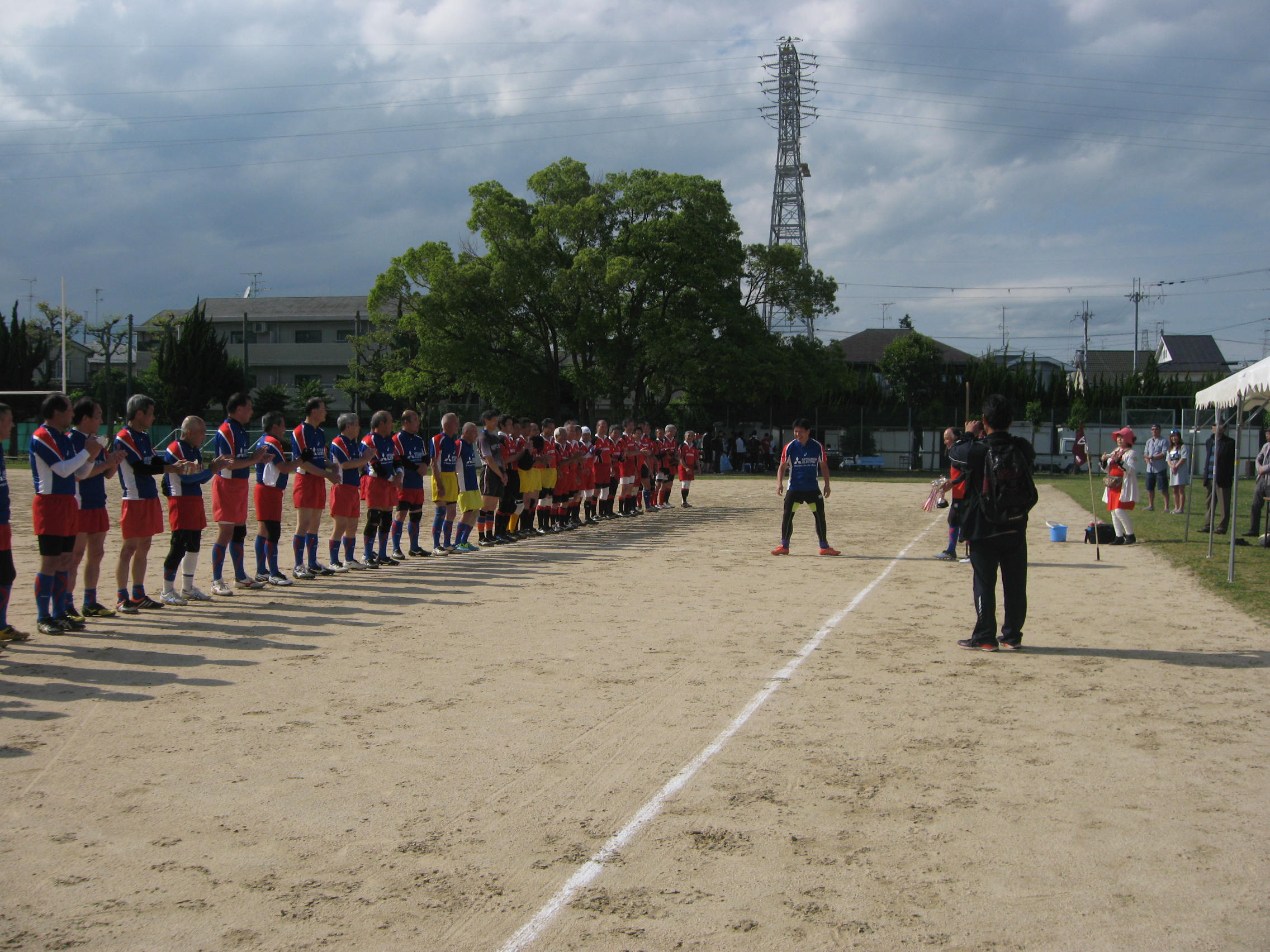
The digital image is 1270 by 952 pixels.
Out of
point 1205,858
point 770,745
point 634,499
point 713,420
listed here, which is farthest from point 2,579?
point 713,420

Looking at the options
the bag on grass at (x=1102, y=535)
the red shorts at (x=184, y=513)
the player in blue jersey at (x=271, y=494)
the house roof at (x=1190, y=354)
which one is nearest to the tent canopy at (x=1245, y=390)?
the bag on grass at (x=1102, y=535)

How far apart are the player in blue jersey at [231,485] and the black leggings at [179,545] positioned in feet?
Result: 1.16

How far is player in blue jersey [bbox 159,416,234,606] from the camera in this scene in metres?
9.31

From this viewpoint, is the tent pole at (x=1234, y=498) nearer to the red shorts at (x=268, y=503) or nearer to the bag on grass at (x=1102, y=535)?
the bag on grass at (x=1102, y=535)

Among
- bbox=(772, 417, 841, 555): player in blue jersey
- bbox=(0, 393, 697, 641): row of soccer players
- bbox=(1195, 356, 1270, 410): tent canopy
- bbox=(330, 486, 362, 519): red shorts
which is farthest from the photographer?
bbox=(772, 417, 841, 555): player in blue jersey

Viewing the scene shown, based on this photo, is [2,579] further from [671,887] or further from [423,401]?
[423,401]

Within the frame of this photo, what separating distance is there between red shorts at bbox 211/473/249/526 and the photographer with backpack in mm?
7066

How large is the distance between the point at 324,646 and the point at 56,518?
2.41 m

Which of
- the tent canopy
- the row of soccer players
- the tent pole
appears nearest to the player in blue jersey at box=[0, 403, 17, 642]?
the row of soccer players

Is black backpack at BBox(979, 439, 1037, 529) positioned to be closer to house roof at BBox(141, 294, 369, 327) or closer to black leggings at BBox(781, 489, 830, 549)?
black leggings at BBox(781, 489, 830, 549)

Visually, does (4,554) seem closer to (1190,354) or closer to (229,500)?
(229,500)

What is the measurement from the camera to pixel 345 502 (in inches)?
464

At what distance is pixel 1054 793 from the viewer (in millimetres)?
4602

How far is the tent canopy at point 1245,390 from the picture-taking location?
39.6 feet
